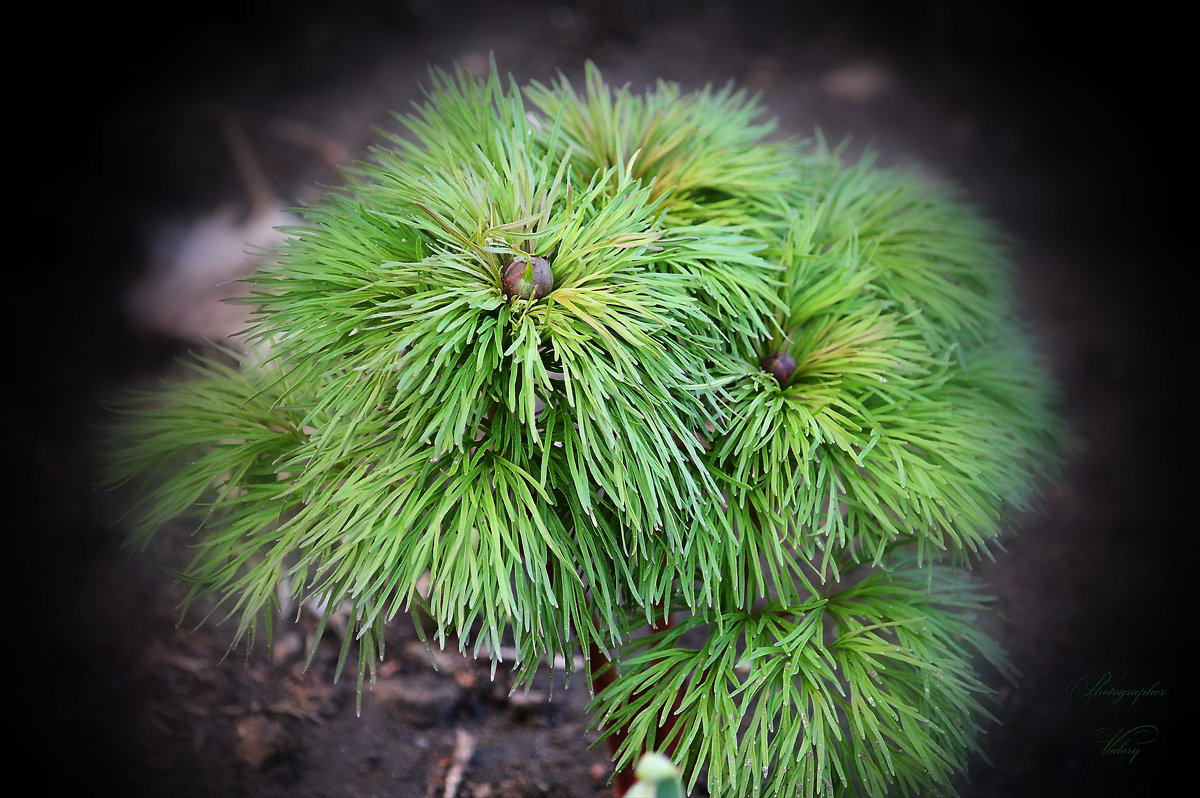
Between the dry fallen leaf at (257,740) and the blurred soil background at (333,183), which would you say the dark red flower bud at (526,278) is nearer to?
the blurred soil background at (333,183)

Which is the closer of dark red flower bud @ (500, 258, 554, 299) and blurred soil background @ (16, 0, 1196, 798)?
dark red flower bud @ (500, 258, 554, 299)

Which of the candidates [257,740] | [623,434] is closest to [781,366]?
[623,434]

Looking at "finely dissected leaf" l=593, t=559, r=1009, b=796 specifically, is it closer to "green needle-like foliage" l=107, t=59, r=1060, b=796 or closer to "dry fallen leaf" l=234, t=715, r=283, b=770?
"green needle-like foliage" l=107, t=59, r=1060, b=796

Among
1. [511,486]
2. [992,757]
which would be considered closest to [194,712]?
[511,486]

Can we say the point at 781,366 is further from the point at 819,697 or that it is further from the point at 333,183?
the point at 333,183

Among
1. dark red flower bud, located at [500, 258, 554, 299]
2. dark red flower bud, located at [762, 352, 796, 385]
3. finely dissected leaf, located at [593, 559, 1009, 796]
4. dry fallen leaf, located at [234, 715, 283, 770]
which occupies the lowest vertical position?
dry fallen leaf, located at [234, 715, 283, 770]

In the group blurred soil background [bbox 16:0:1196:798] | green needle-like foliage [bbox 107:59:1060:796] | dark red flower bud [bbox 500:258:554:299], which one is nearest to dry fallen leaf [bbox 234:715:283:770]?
blurred soil background [bbox 16:0:1196:798]

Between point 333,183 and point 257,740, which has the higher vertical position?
point 333,183
